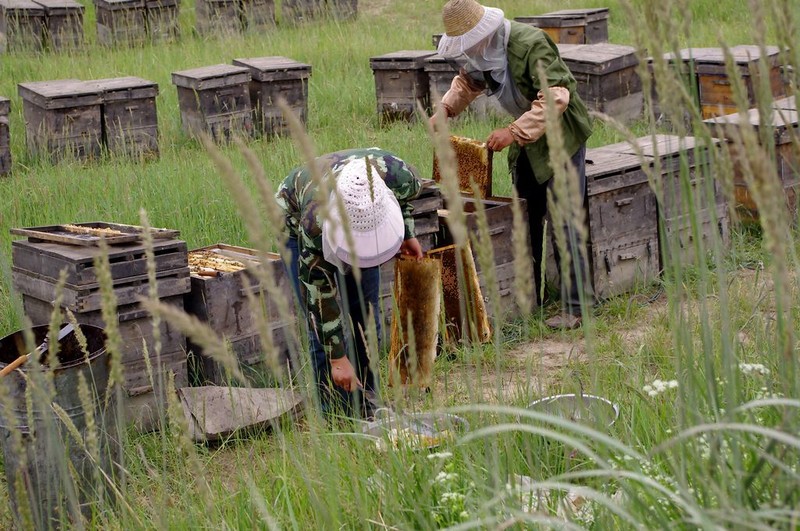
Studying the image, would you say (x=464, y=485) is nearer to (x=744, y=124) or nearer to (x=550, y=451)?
(x=550, y=451)

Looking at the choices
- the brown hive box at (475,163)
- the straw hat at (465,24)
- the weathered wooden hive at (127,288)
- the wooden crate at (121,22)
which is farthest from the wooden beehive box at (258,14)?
the weathered wooden hive at (127,288)

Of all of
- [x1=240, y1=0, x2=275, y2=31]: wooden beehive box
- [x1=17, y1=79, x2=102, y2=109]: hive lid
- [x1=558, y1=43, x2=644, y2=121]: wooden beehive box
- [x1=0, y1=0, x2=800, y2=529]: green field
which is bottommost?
[x1=0, y1=0, x2=800, y2=529]: green field

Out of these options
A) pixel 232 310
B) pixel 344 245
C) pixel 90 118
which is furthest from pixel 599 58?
pixel 344 245

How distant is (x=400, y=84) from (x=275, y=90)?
4.56ft

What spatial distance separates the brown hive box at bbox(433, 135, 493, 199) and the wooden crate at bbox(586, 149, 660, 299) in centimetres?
67

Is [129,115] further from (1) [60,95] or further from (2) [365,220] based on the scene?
(2) [365,220]

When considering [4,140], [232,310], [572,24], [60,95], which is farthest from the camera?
[572,24]

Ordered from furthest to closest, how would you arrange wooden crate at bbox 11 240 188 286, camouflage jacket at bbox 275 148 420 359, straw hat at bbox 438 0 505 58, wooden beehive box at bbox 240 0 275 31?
1. wooden beehive box at bbox 240 0 275 31
2. straw hat at bbox 438 0 505 58
3. wooden crate at bbox 11 240 188 286
4. camouflage jacket at bbox 275 148 420 359

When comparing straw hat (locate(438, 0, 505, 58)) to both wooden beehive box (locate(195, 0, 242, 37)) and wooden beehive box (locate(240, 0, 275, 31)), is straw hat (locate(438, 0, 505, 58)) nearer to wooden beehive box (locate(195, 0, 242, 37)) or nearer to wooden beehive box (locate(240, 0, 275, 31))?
wooden beehive box (locate(195, 0, 242, 37))

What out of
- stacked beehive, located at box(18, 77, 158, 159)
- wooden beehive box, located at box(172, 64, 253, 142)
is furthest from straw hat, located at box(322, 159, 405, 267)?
wooden beehive box, located at box(172, 64, 253, 142)

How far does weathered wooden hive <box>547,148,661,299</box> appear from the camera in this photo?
6.68 m

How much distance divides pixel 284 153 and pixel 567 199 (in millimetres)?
7176

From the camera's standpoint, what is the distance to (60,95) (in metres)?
9.23

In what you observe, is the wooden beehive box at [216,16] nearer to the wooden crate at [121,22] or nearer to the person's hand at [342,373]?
the wooden crate at [121,22]
